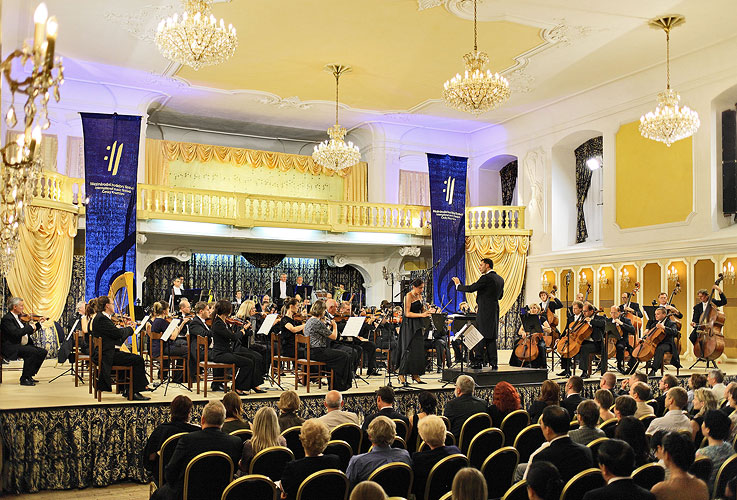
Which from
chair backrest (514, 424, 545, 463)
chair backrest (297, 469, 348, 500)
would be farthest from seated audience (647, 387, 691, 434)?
chair backrest (297, 469, 348, 500)

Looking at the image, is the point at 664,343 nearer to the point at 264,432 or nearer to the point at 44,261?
the point at 264,432

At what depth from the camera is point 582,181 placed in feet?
59.5

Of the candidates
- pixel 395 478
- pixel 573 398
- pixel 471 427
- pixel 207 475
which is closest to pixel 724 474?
pixel 395 478

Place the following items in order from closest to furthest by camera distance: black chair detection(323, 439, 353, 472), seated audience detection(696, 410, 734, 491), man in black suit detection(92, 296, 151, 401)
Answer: seated audience detection(696, 410, 734, 491) → black chair detection(323, 439, 353, 472) → man in black suit detection(92, 296, 151, 401)

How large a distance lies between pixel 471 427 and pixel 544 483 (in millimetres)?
2695

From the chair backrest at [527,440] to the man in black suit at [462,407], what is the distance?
50 centimetres

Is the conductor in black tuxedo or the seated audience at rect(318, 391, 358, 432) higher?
the conductor in black tuxedo

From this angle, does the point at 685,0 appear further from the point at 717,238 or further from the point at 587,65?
the point at 717,238

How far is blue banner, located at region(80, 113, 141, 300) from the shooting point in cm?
1372

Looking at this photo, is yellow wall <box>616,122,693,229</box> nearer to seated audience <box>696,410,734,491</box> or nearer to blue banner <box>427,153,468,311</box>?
blue banner <box>427,153,468,311</box>

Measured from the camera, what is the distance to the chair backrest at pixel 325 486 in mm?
3922

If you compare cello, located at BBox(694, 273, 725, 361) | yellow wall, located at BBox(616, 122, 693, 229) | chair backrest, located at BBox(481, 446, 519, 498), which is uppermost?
yellow wall, located at BBox(616, 122, 693, 229)

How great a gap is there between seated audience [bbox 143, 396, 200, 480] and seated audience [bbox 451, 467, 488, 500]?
8.65ft

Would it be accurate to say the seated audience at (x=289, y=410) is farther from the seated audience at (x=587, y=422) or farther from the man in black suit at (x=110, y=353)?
the man in black suit at (x=110, y=353)
